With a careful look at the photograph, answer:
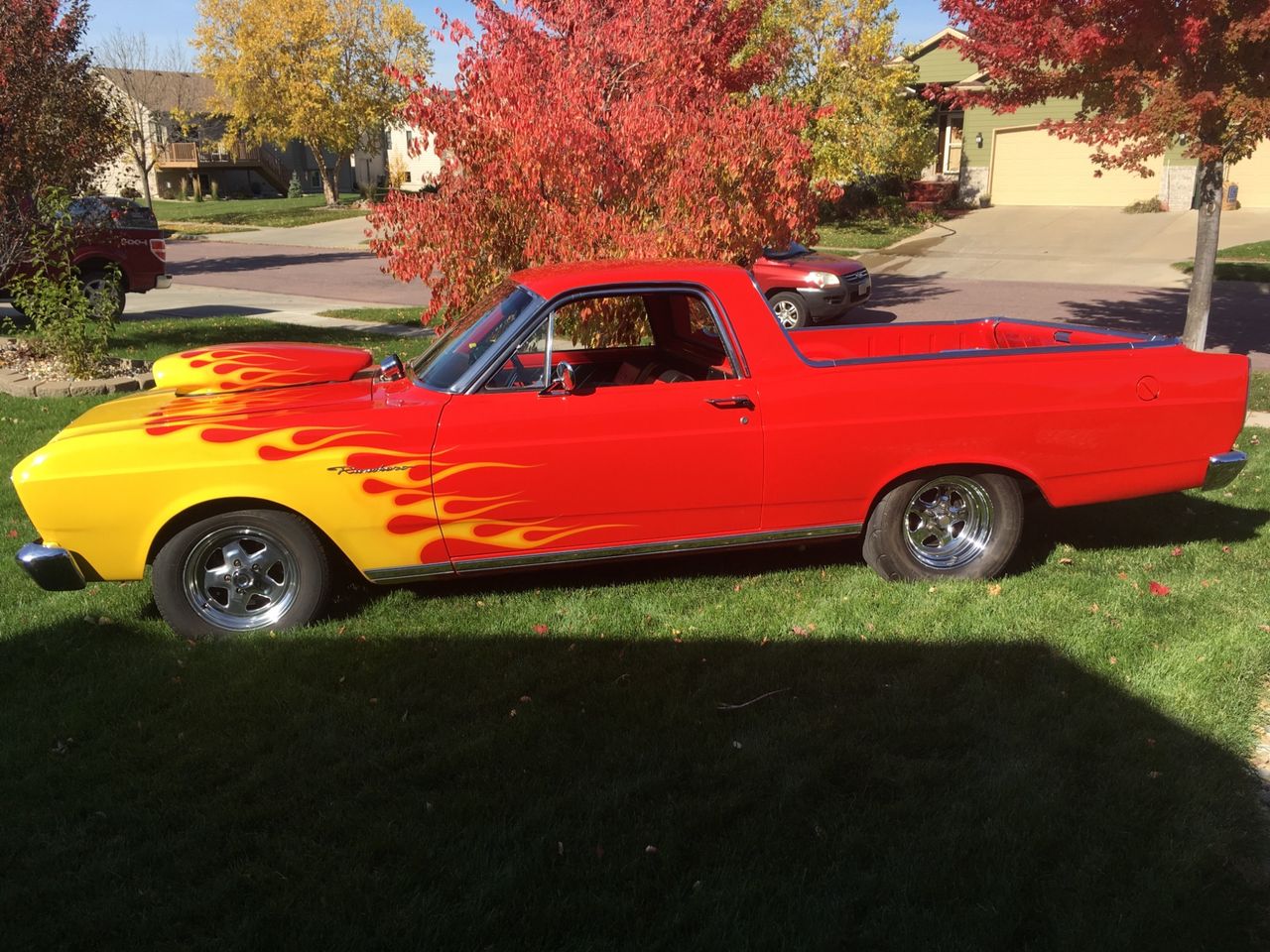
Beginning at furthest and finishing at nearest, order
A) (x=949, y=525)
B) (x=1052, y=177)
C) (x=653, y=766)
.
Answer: (x=1052, y=177) → (x=949, y=525) → (x=653, y=766)

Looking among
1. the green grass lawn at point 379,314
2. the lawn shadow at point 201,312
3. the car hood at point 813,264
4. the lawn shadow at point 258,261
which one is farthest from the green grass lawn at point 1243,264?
the lawn shadow at point 258,261

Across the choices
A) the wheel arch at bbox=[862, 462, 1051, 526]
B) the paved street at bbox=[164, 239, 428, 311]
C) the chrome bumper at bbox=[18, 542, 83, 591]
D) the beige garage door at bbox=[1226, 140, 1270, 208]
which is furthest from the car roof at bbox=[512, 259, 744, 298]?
the beige garage door at bbox=[1226, 140, 1270, 208]

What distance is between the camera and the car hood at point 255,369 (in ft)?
18.7

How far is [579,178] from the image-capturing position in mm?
8242

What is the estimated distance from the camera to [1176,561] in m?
5.73

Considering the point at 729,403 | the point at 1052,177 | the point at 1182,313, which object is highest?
the point at 1052,177

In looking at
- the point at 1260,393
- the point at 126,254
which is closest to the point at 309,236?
the point at 126,254

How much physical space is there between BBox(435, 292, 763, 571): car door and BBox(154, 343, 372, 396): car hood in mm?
1312

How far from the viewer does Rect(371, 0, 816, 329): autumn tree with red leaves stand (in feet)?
27.0

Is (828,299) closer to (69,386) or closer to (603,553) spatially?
(69,386)

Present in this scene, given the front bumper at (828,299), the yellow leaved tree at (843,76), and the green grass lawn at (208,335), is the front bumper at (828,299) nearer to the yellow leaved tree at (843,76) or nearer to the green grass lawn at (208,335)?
the green grass lawn at (208,335)

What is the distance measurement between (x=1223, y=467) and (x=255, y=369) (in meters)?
4.90

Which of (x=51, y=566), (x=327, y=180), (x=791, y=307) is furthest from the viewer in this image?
(x=327, y=180)

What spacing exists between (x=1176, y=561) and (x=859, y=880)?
11.3 feet
